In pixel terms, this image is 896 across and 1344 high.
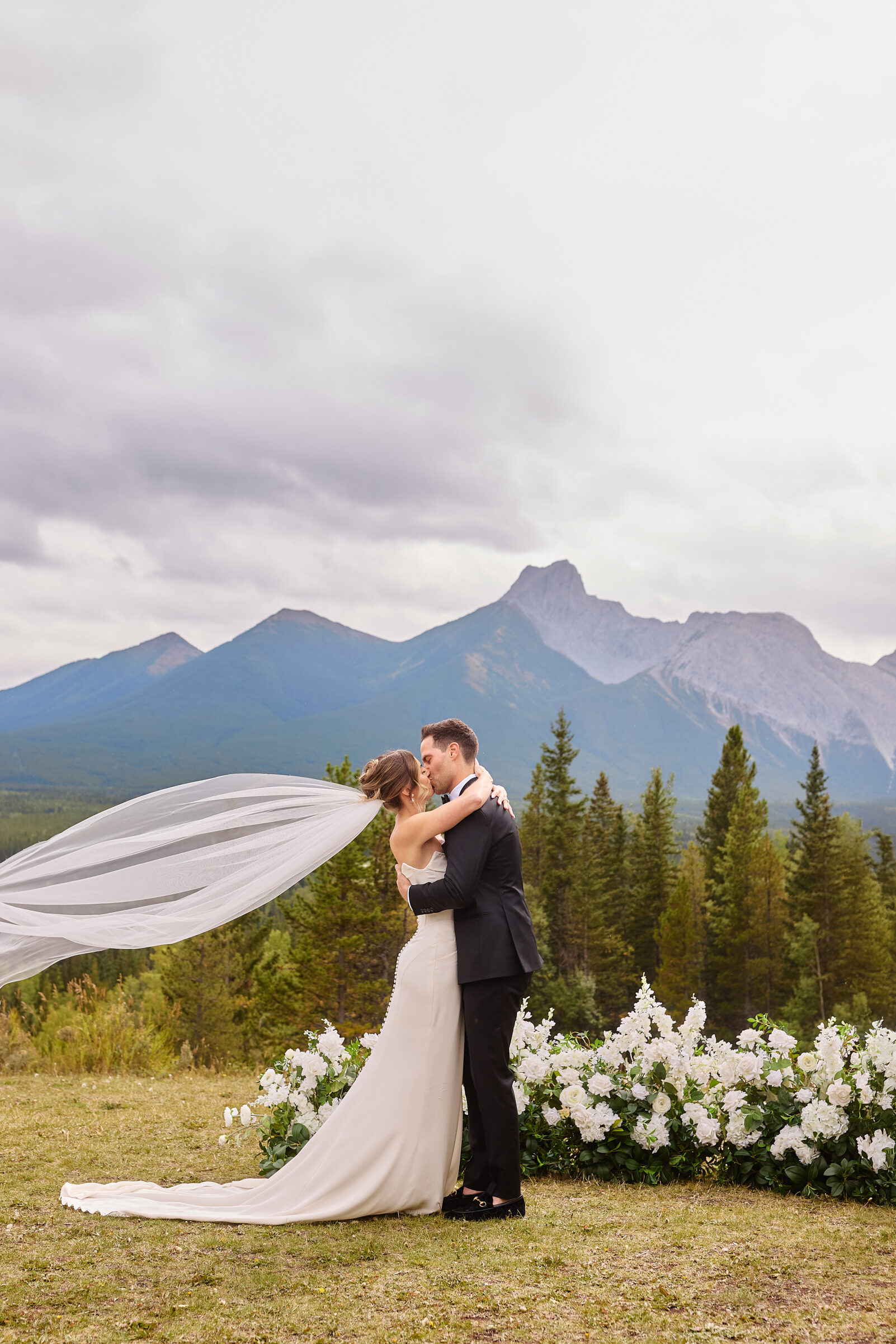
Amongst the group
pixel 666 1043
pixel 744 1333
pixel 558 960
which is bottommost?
pixel 558 960

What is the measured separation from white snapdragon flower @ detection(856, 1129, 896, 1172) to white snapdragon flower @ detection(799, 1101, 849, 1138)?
0.42ft

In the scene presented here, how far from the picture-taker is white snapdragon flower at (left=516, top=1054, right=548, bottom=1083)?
625 centimetres

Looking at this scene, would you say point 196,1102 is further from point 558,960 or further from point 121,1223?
point 558,960

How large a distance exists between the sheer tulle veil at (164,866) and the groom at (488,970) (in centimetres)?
86

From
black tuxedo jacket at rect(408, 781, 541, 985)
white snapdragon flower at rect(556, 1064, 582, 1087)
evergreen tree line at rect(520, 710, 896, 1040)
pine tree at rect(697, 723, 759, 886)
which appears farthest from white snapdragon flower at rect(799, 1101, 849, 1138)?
pine tree at rect(697, 723, 759, 886)

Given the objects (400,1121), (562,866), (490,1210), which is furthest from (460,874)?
(562,866)

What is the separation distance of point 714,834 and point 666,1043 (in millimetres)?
47673

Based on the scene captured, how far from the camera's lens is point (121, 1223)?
16.0 feet

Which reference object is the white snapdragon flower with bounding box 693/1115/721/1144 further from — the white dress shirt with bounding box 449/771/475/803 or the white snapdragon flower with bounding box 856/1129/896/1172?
the white dress shirt with bounding box 449/771/475/803

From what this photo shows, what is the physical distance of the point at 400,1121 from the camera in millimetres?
4941

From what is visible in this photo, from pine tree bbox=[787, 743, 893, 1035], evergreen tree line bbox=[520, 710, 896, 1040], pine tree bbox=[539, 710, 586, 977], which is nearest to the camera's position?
pine tree bbox=[787, 743, 893, 1035]

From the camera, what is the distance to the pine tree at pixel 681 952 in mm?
45594

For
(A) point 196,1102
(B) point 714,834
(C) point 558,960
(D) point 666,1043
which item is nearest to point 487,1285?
(D) point 666,1043

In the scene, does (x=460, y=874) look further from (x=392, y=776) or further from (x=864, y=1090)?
(x=864, y=1090)
